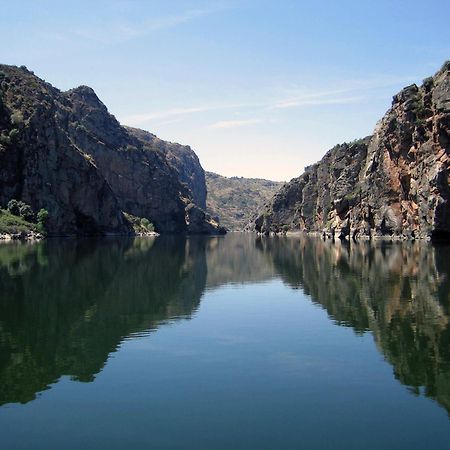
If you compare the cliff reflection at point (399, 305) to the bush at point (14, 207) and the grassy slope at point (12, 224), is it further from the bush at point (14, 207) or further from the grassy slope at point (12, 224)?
the bush at point (14, 207)

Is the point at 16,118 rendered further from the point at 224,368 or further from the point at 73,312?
the point at 224,368

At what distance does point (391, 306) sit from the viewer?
40562 mm

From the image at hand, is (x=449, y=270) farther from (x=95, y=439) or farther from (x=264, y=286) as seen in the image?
(x=95, y=439)

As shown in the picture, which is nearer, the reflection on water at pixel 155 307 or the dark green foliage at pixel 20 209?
the reflection on water at pixel 155 307

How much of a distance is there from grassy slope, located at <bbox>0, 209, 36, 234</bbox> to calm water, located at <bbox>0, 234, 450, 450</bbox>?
322ft

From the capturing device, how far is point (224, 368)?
79.6 ft

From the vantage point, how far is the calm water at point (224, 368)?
55.6ft

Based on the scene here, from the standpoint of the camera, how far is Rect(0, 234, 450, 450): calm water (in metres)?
16.9

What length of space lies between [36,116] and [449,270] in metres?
148

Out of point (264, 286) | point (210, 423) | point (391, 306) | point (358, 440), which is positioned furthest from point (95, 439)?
point (264, 286)

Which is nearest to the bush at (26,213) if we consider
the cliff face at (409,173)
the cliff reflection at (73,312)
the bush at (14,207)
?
the bush at (14,207)

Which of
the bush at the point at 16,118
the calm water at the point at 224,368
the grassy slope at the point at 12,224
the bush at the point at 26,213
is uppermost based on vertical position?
the bush at the point at 16,118

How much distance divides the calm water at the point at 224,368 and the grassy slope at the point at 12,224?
98234 mm

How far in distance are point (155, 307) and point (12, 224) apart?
377ft
